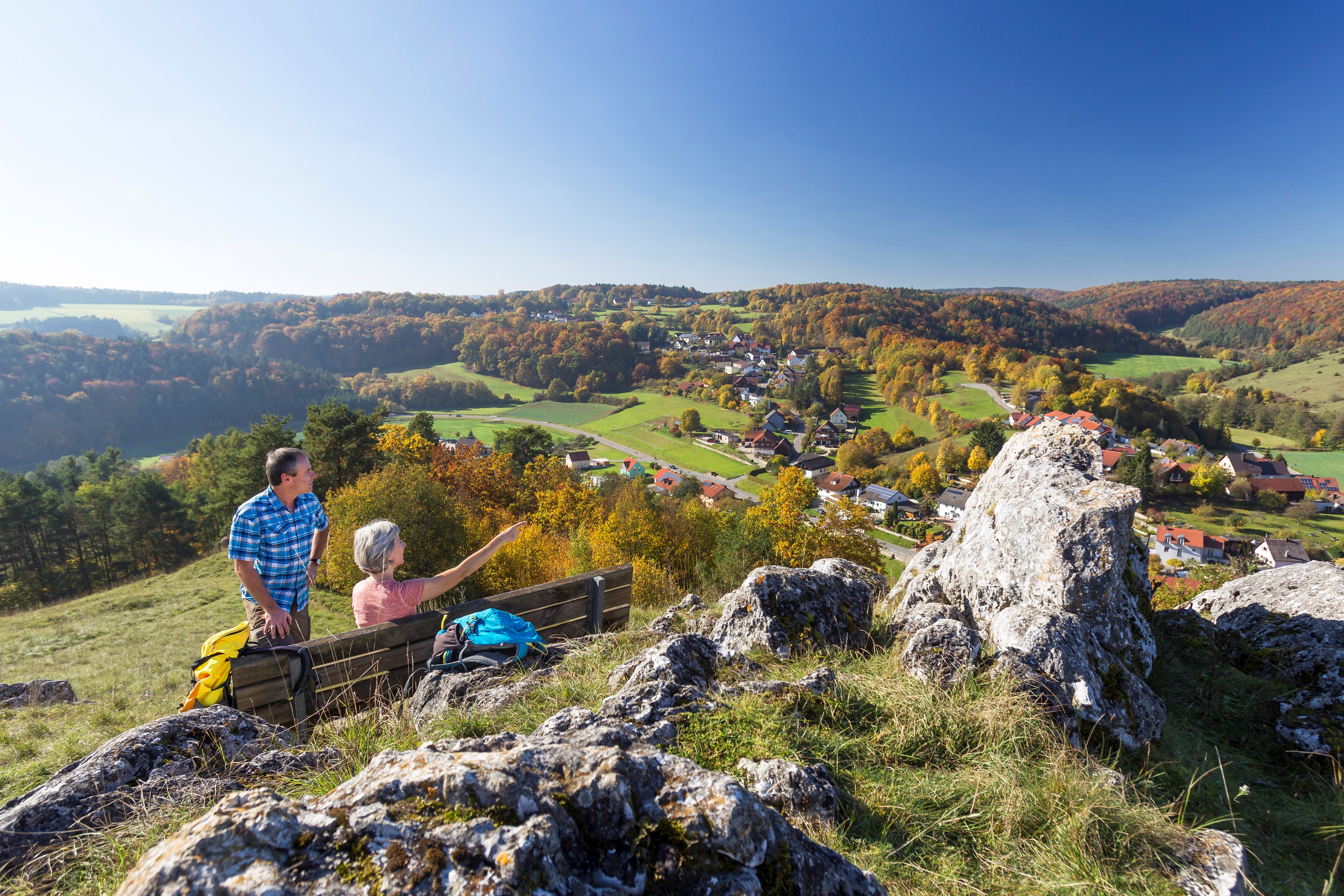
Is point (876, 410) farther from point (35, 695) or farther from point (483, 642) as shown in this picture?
point (35, 695)

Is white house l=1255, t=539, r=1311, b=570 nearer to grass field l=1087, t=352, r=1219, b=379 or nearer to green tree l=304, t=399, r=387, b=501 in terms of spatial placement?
green tree l=304, t=399, r=387, b=501

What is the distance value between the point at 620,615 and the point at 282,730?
3919 millimetres

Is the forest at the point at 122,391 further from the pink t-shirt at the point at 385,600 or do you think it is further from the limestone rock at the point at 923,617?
the limestone rock at the point at 923,617

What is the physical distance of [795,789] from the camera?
113 inches

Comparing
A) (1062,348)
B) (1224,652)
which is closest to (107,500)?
(1224,652)

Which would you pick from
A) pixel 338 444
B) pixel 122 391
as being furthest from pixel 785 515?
pixel 122 391

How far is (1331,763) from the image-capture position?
4.05 metres

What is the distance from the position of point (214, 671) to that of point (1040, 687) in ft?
20.4

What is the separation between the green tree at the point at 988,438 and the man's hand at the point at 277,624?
8210 cm

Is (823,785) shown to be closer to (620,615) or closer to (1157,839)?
(1157,839)

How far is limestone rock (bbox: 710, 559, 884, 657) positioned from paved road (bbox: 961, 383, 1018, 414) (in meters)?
98.0

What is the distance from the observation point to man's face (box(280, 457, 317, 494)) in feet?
15.7

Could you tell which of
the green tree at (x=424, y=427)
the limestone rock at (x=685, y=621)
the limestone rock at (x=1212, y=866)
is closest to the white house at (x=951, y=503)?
the green tree at (x=424, y=427)

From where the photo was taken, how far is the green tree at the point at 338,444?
28.7 meters
